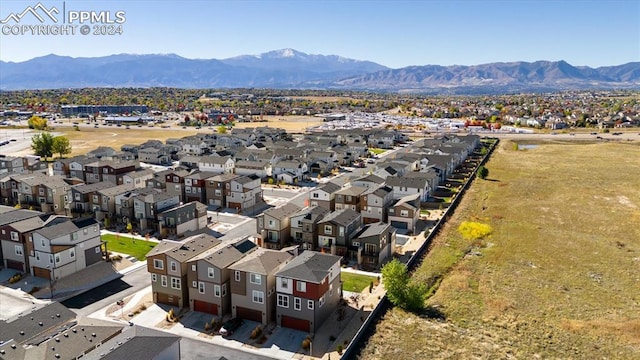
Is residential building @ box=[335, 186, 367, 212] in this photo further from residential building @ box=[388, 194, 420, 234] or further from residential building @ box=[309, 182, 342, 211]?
residential building @ box=[388, 194, 420, 234]

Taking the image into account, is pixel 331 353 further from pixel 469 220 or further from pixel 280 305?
pixel 469 220

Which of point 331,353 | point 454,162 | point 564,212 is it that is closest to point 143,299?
point 331,353

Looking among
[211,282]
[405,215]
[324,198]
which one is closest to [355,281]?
[211,282]

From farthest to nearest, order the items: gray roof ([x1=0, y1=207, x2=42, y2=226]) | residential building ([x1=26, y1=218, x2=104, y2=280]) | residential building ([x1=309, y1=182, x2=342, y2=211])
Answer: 1. residential building ([x1=309, y1=182, x2=342, y2=211])
2. gray roof ([x1=0, y1=207, x2=42, y2=226])
3. residential building ([x1=26, y1=218, x2=104, y2=280])

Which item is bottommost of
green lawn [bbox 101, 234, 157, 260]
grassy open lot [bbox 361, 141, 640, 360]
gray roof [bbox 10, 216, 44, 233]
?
grassy open lot [bbox 361, 141, 640, 360]

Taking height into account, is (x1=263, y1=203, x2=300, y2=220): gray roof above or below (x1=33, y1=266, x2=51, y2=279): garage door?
above

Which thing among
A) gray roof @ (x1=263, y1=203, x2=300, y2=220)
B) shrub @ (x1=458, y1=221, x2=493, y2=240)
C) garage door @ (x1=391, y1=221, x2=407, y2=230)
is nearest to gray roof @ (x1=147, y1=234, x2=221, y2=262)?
gray roof @ (x1=263, y1=203, x2=300, y2=220)
